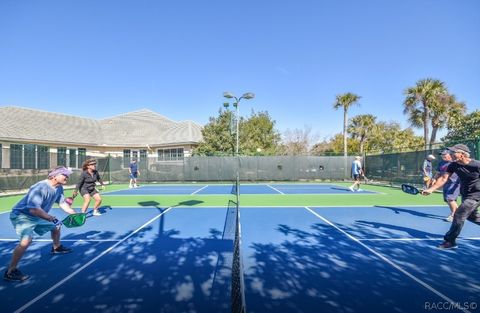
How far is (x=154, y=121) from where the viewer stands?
1437 inches

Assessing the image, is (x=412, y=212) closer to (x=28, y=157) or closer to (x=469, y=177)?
(x=469, y=177)

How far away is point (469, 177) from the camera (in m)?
5.00

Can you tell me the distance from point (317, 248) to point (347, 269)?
1.01 m

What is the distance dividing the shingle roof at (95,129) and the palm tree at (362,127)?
25636 millimetres

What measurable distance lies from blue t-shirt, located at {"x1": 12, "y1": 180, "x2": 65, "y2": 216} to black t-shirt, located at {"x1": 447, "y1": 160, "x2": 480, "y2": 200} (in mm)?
6964

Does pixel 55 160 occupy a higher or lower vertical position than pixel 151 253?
higher

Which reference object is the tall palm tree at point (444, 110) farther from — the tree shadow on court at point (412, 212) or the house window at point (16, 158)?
the house window at point (16, 158)

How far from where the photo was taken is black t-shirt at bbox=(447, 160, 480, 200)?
490 centimetres

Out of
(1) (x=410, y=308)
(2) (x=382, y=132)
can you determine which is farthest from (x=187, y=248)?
(2) (x=382, y=132)

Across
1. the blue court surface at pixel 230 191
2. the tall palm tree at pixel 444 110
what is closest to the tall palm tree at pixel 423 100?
the tall palm tree at pixel 444 110

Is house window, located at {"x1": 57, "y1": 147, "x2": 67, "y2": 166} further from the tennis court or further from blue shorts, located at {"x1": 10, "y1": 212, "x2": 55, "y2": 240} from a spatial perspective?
blue shorts, located at {"x1": 10, "y1": 212, "x2": 55, "y2": 240}

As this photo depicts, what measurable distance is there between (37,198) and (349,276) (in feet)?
15.4

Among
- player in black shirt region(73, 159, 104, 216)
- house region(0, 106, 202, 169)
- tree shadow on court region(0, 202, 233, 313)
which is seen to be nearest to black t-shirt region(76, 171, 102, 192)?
player in black shirt region(73, 159, 104, 216)

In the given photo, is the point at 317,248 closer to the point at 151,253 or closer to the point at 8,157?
the point at 151,253
